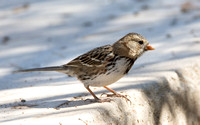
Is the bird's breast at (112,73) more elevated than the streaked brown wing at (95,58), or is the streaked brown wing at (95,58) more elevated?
the streaked brown wing at (95,58)

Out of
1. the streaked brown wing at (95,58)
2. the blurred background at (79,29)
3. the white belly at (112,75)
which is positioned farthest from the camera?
the blurred background at (79,29)

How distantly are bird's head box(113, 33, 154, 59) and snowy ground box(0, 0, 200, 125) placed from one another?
0.57 metres

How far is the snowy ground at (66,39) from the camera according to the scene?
452 cm

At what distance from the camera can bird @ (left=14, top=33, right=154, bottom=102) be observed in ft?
14.1

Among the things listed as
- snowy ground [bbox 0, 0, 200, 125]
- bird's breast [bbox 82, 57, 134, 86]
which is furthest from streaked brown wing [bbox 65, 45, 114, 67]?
snowy ground [bbox 0, 0, 200, 125]

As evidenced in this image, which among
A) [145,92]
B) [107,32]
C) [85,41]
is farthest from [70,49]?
[145,92]

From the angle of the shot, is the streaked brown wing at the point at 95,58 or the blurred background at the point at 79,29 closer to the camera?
the streaked brown wing at the point at 95,58

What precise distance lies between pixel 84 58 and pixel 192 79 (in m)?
1.64

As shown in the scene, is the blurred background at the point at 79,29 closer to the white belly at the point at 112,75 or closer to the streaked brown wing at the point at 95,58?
the streaked brown wing at the point at 95,58

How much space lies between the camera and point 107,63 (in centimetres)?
436

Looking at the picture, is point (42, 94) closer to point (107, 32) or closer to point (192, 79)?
point (192, 79)

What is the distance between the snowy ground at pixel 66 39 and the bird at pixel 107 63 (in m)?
0.27

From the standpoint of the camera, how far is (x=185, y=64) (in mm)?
5664

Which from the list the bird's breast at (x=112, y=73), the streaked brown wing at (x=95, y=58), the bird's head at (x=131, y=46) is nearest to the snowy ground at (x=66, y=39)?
the bird's breast at (x=112, y=73)
